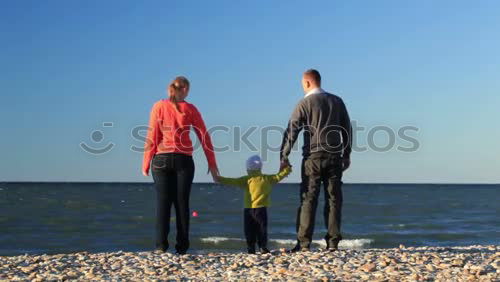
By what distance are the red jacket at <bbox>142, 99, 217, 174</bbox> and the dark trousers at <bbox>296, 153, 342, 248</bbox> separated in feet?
3.52

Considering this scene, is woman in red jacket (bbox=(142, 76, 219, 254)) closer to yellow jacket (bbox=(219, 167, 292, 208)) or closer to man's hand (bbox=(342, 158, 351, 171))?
yellow jacket (bbox=(219, 167, 292, 208))

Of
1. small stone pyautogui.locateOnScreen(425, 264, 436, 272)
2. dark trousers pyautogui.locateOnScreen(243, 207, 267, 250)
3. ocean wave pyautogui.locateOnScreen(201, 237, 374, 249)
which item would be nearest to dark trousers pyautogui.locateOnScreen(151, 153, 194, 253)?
dark trousers pyautogui.locateOnScreen(243, 207, 267, 250)

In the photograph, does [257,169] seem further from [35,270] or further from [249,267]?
[35,270]

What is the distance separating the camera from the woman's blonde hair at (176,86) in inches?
265

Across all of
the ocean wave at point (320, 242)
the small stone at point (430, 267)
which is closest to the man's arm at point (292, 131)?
the small stone at point (430, 267)

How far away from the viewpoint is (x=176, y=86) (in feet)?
22.1

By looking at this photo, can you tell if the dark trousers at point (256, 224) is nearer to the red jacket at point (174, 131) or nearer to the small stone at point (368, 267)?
the red jacket at point (174, 131)

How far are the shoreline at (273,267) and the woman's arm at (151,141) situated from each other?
3.51ft

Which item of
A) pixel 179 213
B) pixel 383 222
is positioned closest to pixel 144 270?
pixel 179 213

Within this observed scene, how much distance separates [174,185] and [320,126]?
69.3 inches

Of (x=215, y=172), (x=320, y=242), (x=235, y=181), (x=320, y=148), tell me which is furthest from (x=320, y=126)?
(x=320, y=242)

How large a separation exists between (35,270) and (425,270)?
419 centimetres

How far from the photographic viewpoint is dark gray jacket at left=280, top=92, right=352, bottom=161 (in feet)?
21.9

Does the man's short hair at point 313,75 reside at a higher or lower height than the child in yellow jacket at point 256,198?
higher
